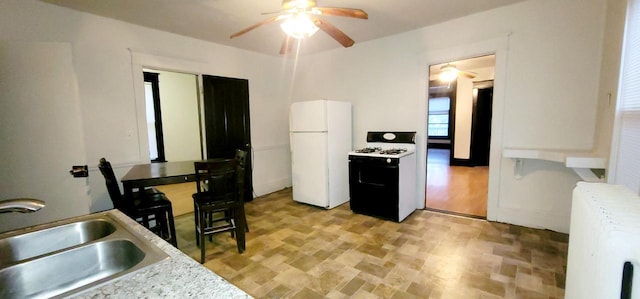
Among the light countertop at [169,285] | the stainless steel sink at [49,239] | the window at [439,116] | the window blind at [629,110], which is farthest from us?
the window at [439,116]

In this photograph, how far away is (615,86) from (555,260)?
1519 mm

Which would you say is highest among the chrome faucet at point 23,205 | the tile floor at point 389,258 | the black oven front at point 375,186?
the chrome faucet at point 23,205

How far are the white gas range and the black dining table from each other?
204cm

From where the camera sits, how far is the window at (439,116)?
884 cm

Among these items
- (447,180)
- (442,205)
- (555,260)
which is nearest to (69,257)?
(555,260)

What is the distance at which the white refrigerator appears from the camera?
3.76 m

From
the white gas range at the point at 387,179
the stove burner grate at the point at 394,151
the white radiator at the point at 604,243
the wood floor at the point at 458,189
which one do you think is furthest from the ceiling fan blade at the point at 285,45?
the wood floor at the point at 458,189

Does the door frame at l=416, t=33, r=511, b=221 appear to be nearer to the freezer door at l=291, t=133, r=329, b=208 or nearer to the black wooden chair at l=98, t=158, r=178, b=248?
the freezer door at l=291, t=133, r=329, b=208

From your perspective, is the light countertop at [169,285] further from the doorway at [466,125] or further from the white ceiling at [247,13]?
the doorway at [466,125]

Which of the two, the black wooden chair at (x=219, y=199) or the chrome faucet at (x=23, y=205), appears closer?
the chrome faucet at (x=23, y=205)

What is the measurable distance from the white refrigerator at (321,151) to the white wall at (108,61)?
150 centimetres

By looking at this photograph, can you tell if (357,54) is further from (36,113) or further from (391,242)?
(36,113)

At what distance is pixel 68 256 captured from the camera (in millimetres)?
978

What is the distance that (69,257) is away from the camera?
98 cm
